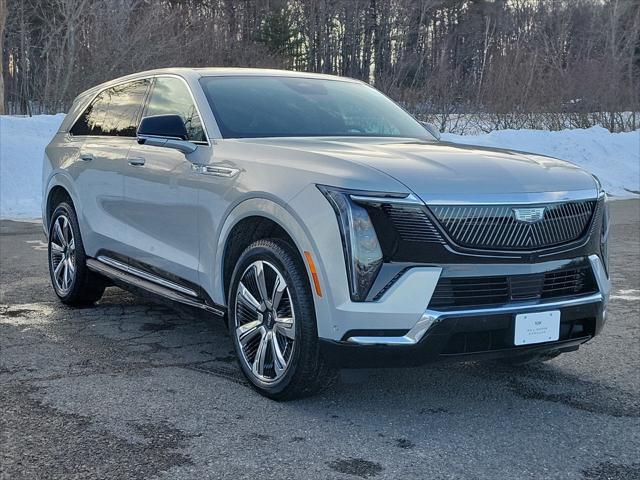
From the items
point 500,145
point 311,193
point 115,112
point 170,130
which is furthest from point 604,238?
point 500,145

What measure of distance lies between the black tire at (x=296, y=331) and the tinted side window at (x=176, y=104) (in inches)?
40.3

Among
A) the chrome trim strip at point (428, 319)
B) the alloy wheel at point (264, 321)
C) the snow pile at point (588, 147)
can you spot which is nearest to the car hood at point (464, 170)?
the chrome trim strip at point (428, 319)

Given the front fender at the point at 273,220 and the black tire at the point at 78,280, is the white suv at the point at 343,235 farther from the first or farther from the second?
the black tire at the point at 78,280

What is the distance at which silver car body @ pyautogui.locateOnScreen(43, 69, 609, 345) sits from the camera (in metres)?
3.70

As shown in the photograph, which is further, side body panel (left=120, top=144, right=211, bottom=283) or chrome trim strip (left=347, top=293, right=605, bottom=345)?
side body panel (left=120, top=144, right=211, bottom=283)

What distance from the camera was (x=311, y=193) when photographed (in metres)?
3.87

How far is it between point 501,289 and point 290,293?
987 millimetres

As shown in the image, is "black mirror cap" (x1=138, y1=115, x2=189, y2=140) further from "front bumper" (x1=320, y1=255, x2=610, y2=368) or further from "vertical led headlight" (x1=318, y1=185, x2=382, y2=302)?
"front bumper" (x1=320, y1=255, x2=610, y2=368)

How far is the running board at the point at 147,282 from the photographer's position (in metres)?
4.81

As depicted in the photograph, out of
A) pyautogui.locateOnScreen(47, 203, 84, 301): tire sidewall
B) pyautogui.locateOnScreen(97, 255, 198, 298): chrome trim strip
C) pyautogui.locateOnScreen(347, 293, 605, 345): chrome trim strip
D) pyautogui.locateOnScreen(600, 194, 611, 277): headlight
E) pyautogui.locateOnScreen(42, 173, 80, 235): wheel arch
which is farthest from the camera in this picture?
pyautogui.locateOnScreen(42, 173, 80, 235): wheel arch

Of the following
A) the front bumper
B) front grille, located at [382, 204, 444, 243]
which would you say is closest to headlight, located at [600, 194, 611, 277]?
the front bumper

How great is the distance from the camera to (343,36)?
43969mm

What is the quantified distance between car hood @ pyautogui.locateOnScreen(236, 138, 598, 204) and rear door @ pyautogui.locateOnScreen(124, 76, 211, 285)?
539 mm

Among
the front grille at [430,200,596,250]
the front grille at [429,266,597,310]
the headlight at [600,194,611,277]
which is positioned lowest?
the front grille at [429,266,597,310]
